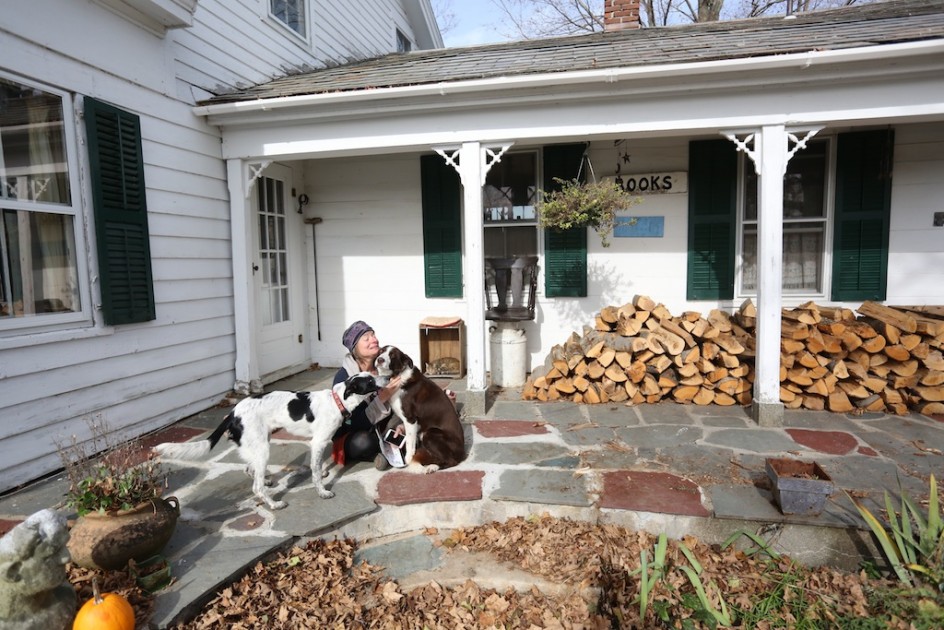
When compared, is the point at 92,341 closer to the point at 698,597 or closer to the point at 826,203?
the point at 698,597

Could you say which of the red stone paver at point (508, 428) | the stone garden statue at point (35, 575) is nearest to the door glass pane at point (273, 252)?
the red stone paver at point (508, 428)

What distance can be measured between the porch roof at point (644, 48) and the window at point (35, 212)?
1.59 metres

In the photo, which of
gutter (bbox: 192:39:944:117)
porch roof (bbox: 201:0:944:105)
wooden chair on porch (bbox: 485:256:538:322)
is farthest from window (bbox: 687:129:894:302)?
wooden chair on porch (bbox: 485:256:538:322)

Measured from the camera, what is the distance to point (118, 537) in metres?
2.35

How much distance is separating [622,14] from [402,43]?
562 centimetres

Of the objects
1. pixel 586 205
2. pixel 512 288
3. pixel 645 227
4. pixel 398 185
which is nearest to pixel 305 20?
pixel 398 185

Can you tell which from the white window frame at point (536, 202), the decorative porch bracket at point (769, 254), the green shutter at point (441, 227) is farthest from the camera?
the green shutter at point (441, 227)

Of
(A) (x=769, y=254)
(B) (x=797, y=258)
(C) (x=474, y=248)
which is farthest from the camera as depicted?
(B) (x=797, y=258)

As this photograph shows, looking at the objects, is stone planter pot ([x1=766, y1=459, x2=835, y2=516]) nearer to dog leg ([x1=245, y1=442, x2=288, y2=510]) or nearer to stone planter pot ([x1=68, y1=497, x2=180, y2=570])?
dog leg ([x1=245, y1=442, x2=288, y2=510])

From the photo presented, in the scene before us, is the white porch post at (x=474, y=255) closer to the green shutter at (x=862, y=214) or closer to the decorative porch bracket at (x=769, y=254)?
the decorative porch bracket at (x=769, y=254)

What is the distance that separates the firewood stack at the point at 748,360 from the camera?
472 cm

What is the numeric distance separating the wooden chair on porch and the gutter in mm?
1702

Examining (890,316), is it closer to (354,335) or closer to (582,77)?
(582,77)

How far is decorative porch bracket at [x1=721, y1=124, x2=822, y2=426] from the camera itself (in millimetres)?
4312
